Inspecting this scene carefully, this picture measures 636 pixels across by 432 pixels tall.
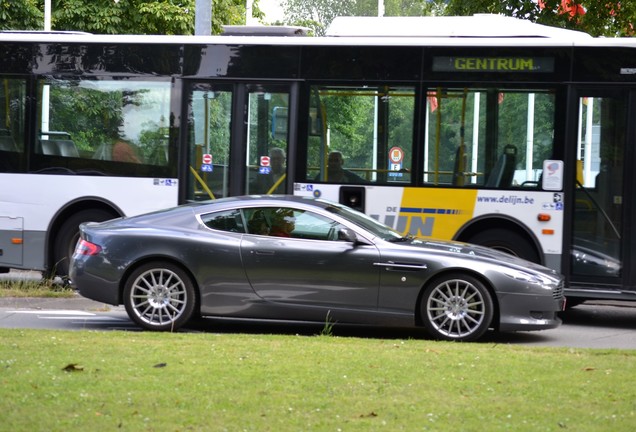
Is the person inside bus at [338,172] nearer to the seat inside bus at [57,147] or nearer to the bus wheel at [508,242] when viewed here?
the bus wheel at [508,242]

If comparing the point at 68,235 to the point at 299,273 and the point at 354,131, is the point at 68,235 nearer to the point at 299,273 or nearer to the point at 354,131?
the point at 354,131

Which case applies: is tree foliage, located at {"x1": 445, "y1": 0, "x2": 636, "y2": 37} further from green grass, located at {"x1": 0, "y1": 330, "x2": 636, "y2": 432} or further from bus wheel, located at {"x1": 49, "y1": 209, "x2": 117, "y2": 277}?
green grass, located at {"x1": 0, "y1": 330, "x2": 636, "y2": 432}

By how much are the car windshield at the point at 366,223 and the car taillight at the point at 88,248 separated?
232cm

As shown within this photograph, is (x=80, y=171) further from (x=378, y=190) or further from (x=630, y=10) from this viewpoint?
(x=630, y=10)

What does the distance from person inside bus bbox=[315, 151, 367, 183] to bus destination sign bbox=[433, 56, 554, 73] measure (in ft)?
5.08

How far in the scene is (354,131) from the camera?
45.1 ft

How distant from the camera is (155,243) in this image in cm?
1123

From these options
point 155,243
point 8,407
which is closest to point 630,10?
point 155,243

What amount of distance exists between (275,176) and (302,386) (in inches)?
264

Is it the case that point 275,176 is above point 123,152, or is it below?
below

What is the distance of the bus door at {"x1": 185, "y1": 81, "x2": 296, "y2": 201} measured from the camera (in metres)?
14.1

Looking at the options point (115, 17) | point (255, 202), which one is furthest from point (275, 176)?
point (115, 17)

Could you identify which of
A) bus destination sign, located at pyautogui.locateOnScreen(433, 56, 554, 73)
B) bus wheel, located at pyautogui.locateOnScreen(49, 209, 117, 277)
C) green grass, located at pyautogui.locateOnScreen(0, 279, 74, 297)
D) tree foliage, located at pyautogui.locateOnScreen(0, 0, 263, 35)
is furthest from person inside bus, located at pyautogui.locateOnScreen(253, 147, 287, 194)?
tree foliage, located at pyautogui.locateOnScreen(0, 0, 263, 35)

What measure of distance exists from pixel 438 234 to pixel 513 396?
5979mm
